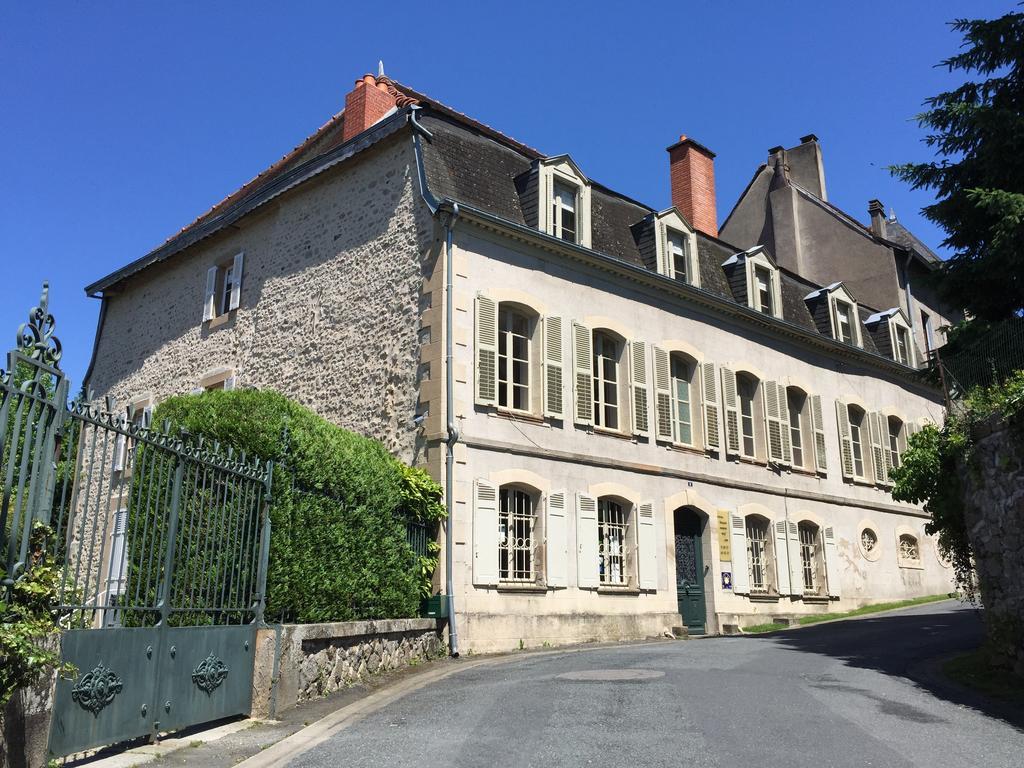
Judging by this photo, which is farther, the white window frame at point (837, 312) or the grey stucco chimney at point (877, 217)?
the grey stucco chimney at point (877, 217)

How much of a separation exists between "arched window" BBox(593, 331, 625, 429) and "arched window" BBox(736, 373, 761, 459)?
3.55 meters

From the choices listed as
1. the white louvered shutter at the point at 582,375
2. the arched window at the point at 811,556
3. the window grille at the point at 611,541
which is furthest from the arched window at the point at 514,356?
the arched window at the point at 811,556

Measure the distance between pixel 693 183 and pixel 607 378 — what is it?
8.01 metres

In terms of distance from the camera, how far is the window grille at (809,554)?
1930cm

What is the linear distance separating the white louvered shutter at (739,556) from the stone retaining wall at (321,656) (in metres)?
8.13

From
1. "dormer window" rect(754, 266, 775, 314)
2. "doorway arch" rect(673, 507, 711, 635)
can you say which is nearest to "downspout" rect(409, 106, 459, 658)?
"doorway arch" rect(673, 507, 711, 635)

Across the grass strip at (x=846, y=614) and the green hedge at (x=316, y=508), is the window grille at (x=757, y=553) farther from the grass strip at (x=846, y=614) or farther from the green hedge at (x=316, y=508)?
the green hedge at (x=316, y=508)

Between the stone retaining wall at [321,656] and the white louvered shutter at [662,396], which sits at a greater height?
the white louvered shutter at [662,396]

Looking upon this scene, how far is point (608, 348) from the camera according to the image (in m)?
16.4

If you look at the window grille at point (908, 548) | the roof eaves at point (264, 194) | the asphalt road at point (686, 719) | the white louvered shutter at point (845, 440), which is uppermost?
the roof eaves at point (264, 194)

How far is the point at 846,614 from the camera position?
19016 millimetres

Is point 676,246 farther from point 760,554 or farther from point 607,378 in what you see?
point 760,554

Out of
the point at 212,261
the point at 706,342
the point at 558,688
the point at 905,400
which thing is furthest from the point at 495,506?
the point at 905,400

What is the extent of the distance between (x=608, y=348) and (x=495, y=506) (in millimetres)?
4353
